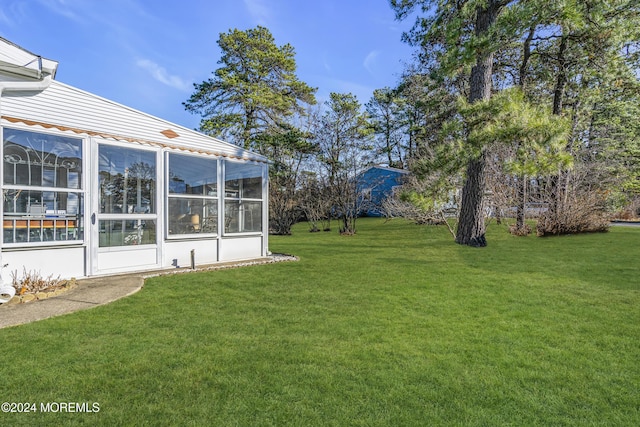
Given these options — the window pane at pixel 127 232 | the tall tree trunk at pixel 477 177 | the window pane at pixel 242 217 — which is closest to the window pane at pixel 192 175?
the window pane at pixel 242 217

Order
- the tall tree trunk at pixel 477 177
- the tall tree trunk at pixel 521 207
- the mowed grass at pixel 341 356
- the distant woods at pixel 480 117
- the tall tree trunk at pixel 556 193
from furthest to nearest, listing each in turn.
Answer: the tall tree trunk at pixel 521 207 → the tall tree trunk at pixel 556 193 → the tall tree trunk at pixel 477 177 → the distant woods at pixel 480 117 → the mowed grass at pixel 341 356

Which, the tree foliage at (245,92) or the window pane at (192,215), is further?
the tree foliage at (245,92)

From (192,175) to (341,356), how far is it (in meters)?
5.36


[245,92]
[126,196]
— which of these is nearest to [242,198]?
[126,196]

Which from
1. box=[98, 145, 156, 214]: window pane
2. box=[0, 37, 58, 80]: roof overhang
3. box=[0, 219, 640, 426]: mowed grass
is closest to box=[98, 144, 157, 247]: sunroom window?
box=[98, 145, 156, 214]: window pane

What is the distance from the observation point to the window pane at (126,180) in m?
5.72

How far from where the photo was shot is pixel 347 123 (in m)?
15.0

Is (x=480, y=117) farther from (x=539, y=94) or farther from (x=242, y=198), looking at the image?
(x=539, y=94)

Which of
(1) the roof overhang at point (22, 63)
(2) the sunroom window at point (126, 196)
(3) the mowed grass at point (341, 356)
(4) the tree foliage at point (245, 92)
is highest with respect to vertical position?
(4) the tree foliage at point (245, 92)

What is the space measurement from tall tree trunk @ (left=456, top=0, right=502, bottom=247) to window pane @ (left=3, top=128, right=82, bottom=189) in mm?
8772

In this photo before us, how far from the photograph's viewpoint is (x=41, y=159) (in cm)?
504

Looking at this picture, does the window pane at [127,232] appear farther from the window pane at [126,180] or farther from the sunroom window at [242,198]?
the sunroom window at [242,198]

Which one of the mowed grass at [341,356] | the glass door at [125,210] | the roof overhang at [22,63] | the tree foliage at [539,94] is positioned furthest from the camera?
the tree foliage at [539,94]

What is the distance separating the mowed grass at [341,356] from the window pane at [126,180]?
1.71m
